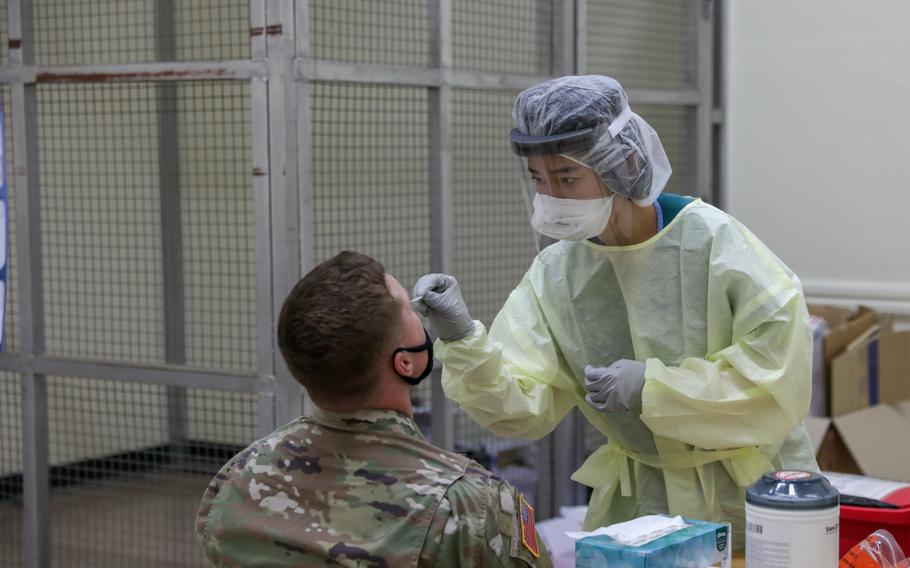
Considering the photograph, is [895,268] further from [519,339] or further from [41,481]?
[41,481]

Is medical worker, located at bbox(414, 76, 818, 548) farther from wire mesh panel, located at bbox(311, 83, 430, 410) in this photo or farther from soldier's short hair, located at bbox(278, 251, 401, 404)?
wire mesh panel, located at bbox(311, 83, 430, 410)

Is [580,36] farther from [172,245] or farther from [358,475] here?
[358,475]

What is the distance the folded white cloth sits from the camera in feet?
5.41

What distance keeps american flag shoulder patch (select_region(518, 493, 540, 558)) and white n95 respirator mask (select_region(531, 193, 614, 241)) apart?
684 millimetres

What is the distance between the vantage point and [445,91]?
3.42 m

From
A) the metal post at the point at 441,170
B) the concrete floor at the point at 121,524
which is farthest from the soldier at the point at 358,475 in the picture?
the concrete floor at the point at 121,524

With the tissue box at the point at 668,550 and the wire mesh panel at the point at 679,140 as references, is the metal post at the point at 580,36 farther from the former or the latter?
the tissue box at the point at 668,550

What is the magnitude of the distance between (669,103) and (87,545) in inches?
111

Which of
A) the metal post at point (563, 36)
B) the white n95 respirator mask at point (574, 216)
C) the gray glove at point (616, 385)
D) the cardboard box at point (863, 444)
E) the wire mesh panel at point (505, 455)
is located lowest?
the wire mesh panel at point (505, 455)

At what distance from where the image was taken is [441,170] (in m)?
3.43

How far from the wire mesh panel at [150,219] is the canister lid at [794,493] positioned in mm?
2768

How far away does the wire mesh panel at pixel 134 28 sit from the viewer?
3.58 metres

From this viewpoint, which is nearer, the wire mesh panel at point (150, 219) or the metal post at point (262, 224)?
the metal post at point (262, 224)

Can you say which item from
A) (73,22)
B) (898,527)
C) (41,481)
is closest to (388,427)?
(898,527)
